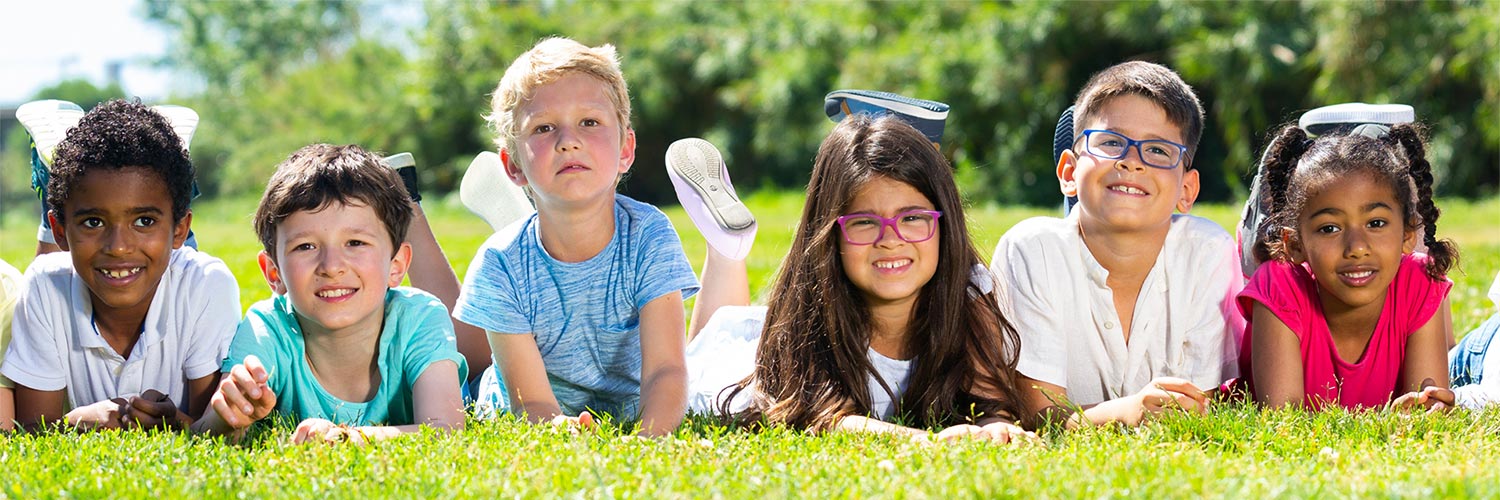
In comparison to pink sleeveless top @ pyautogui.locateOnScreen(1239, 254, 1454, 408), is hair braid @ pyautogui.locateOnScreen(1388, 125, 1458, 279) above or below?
above

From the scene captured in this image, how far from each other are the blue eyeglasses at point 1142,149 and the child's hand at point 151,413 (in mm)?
2799

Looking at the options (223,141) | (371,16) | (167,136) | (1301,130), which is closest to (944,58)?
(1301,130)

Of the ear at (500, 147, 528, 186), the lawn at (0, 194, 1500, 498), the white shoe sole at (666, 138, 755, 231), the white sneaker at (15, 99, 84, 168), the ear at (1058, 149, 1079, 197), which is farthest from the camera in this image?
the white shoe sole at (666, 138, 755, 231)

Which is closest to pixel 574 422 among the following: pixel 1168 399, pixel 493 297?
pixel 493 297

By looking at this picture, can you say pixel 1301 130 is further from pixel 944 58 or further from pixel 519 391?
pixel 944 58

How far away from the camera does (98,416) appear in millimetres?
3885

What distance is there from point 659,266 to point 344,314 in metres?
0.92

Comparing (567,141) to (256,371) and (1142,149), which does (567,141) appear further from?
(1142,149)

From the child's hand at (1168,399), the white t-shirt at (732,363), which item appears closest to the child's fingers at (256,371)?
the white t-shirt at (732,363)

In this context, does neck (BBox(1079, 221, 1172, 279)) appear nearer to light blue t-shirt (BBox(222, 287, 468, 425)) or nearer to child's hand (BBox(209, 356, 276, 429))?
light blue t-shirt (BBox(222, 287, 468, 425))

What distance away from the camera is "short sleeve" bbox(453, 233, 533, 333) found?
4109mm

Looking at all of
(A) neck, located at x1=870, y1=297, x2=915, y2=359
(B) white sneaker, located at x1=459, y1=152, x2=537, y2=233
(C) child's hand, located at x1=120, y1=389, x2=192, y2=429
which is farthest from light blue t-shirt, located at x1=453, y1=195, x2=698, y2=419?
(B) white sneaker, located at x1=459, y1=152, x2=537, y2=233

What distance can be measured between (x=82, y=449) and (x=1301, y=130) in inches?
148

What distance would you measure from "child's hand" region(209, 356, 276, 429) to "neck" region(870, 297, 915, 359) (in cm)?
177
